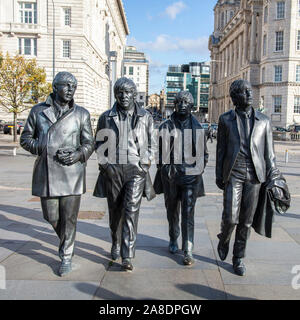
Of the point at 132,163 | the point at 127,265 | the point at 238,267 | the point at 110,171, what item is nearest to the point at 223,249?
the point at 238,267

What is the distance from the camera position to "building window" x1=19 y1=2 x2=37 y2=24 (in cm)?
3778

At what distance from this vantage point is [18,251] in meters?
5.08

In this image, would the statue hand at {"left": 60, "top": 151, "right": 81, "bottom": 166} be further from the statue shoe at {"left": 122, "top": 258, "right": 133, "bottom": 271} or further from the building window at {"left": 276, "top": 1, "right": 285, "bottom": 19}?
the building window at {"left": 276, "top": 1, "right": 285, "bottom": 19}

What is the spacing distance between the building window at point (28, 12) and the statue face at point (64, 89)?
122 feet

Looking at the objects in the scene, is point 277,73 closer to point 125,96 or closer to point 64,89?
point 125,96

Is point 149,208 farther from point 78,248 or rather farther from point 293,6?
point 293,6

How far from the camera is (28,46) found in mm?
38250

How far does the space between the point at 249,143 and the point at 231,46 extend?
76.3 metres

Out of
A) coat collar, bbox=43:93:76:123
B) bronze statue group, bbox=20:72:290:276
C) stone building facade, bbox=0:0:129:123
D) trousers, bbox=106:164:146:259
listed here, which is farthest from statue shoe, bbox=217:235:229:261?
stone building facade, bbox=0:0:129:123

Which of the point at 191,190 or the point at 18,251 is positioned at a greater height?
the point at 191,190

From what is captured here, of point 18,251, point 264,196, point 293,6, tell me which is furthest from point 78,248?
point 293,6

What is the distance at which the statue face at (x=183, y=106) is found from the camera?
4770mm

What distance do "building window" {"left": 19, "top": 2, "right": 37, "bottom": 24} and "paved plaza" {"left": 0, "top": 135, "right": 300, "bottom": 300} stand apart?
115 ft

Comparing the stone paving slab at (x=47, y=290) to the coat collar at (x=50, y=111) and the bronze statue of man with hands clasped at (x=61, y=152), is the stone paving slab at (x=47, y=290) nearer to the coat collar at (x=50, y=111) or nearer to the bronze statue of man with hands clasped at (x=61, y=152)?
the bronze statue of man with hands clasped at (x=61, y=152)
